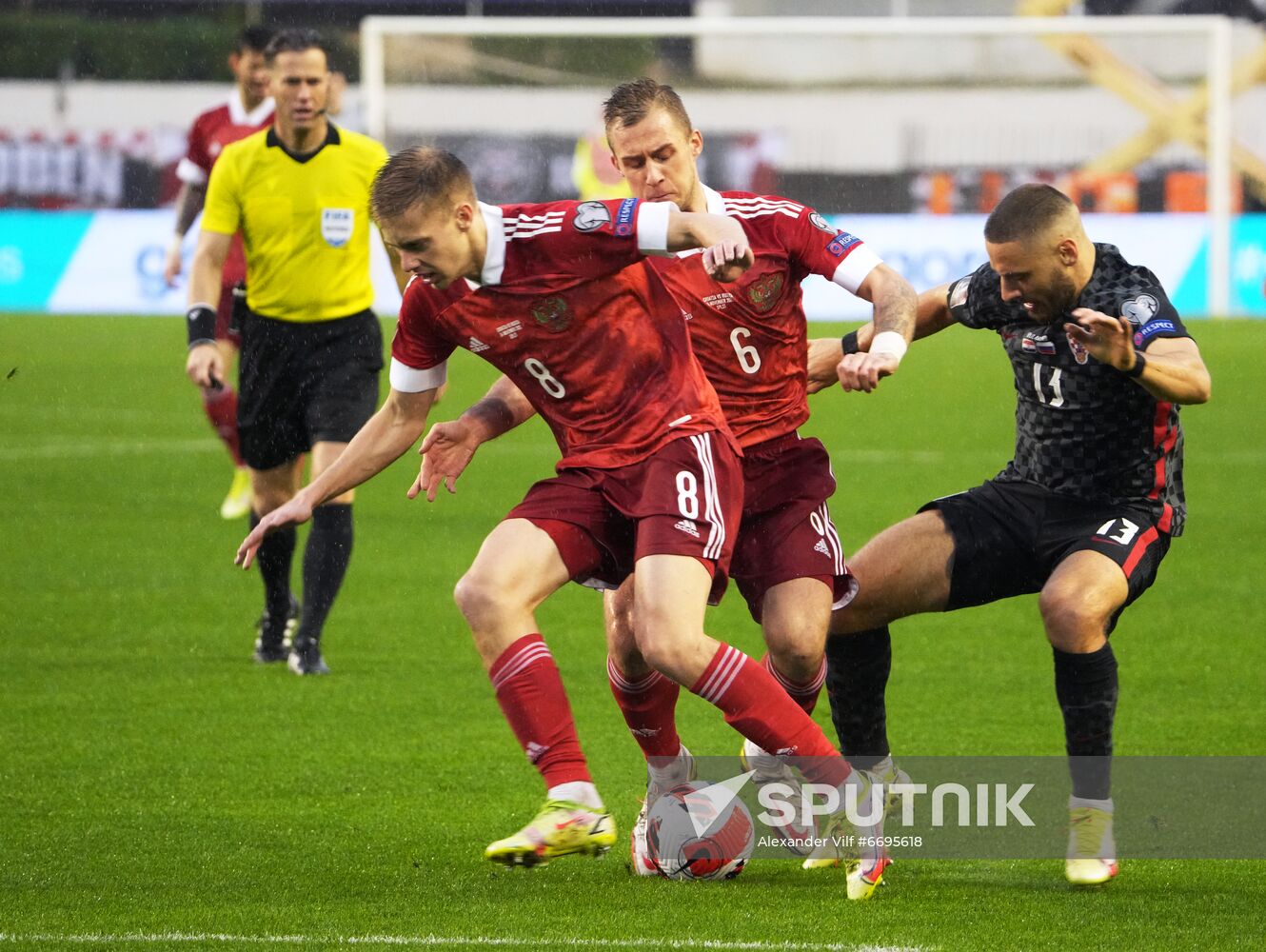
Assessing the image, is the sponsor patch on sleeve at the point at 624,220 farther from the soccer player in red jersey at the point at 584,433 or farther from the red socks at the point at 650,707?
the red socks at the point at 650,707

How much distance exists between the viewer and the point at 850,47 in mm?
27219

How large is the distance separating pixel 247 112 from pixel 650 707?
587cm

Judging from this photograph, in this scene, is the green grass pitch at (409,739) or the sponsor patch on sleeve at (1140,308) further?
the sponsor patch on sleeve at (1140,308)

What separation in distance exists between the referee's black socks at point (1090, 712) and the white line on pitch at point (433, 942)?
932 millimetres

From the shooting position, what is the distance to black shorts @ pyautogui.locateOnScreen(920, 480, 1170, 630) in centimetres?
502

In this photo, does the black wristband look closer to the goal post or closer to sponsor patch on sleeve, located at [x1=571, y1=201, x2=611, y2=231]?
sponsor patch on sleeve, located at [x1=571, y1=201, x2=611, y2=231]

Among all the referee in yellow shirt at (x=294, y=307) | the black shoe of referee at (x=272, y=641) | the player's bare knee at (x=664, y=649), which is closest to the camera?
the player's bare knee at (x=664, y=649)

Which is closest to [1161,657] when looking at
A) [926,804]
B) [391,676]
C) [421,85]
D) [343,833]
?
[926,804]

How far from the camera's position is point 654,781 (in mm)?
5148

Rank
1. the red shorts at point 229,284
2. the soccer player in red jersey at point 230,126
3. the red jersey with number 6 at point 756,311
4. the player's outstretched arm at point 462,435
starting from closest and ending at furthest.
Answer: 1. the player's outstretched arm at point 462,435
2. the red jersey with number 6 at point 756,311
3. the soccer player in red jersey at point 230,126
4. the red shorts at point 229,284

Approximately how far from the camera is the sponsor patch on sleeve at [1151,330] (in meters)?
4.84

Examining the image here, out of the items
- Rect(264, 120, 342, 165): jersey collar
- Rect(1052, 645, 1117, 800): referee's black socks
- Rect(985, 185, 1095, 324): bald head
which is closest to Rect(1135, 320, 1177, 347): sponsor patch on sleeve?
Rect(985, 185, 1095, 324): bald head

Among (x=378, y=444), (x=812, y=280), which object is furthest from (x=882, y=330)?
(x=812, y=280)

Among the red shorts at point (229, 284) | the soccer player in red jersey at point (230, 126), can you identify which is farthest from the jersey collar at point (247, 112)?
the red shorts at point (229, 284)
